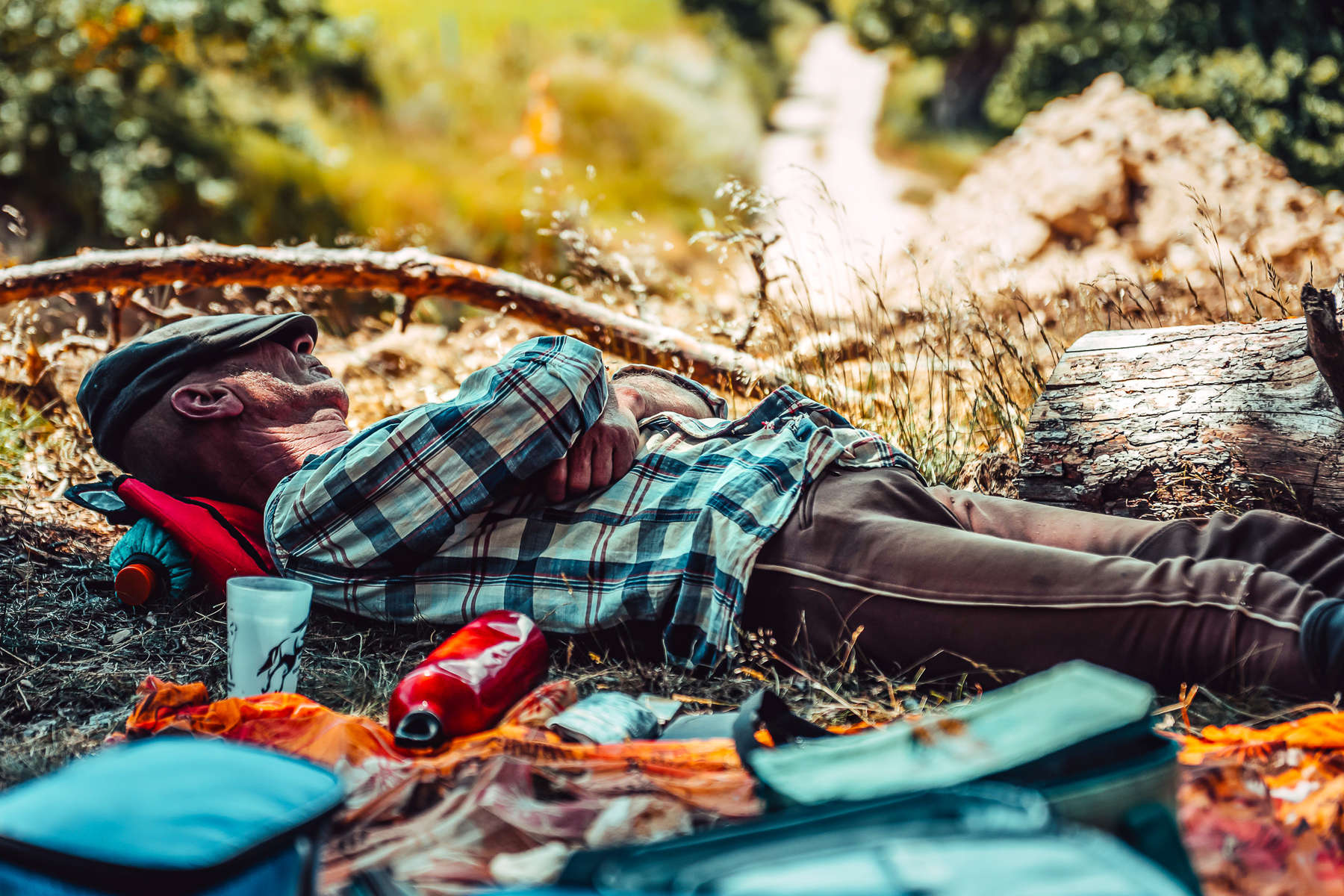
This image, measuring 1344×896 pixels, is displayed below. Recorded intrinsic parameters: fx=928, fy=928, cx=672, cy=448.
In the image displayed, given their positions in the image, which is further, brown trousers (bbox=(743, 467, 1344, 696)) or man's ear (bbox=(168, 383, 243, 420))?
man's ear (bbox=(168, 383, 243, 420))

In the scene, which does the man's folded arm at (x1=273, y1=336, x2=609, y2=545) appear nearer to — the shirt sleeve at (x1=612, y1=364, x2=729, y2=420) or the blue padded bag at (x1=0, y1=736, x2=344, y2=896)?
the shirt sleeve at (x1=612, y1=364, x2=729, y2=420)

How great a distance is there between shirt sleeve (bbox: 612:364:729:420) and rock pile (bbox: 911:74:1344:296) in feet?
13.9

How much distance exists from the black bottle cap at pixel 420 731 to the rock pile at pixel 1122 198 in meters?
5.74

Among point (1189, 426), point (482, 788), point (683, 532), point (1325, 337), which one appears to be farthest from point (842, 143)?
point (482, 788)

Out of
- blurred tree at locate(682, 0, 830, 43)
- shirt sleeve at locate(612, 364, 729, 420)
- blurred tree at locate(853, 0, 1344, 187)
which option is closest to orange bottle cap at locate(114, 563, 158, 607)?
shirt sleeve at locate(612, 364, 729, 420)

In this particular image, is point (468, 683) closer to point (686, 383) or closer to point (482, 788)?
point (482, 788)

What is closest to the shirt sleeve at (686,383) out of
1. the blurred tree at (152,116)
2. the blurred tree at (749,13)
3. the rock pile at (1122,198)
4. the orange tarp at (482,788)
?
the orange tarp at (482,788)

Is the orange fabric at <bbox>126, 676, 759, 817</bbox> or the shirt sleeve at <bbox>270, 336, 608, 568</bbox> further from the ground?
the shirt sleeve at <bbox>270, 336, 608, 568</bbox>

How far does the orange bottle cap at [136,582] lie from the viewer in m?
2.55

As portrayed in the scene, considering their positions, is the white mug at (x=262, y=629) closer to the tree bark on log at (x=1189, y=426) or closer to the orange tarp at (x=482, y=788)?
the orange tarp at (x=482, y=788)

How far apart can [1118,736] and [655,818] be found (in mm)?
648

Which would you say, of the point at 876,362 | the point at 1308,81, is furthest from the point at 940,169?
the point at 876,362

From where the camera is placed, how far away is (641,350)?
4.49 m

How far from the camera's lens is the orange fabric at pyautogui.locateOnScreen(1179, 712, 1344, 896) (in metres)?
1.21
